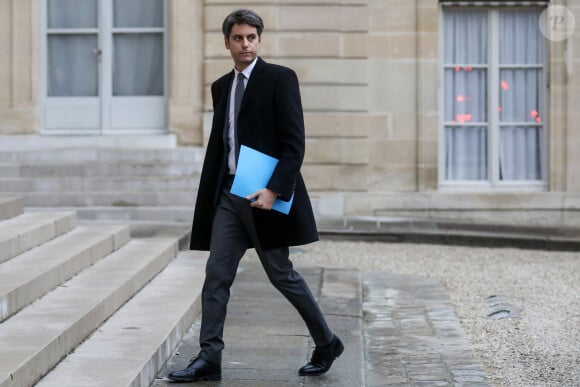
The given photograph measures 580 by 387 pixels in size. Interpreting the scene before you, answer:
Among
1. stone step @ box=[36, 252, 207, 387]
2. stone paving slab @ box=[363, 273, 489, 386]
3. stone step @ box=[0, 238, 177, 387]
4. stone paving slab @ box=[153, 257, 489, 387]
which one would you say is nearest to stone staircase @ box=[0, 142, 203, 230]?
stone paving slab @ box=[153, 257, 489, 387]

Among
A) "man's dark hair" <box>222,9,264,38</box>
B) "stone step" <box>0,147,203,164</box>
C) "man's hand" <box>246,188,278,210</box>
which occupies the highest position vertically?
"man's dark hair" <box>222,9,264,38</box>

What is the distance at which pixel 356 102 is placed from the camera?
1362 cm

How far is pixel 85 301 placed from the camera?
646 centimetres

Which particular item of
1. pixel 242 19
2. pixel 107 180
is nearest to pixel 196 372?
pixel 242 19

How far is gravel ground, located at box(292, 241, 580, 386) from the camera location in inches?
253

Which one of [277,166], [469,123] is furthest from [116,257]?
[469,123]

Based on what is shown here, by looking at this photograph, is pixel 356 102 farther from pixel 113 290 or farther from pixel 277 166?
pixel 277 166

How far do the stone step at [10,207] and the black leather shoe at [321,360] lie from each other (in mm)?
3299

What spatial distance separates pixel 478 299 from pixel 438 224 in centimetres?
420

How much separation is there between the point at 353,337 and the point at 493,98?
25.0ft

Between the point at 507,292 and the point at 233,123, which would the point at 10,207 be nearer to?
the point at 233,123

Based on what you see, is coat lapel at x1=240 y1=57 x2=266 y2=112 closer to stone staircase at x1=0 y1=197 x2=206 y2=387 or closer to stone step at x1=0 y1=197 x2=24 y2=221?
stone staircase at x1=0 y1=197 x2=206 y2=387

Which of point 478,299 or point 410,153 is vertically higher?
point 410,153

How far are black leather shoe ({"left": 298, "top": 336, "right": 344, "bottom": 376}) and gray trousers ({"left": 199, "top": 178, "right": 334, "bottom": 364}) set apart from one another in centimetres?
32
